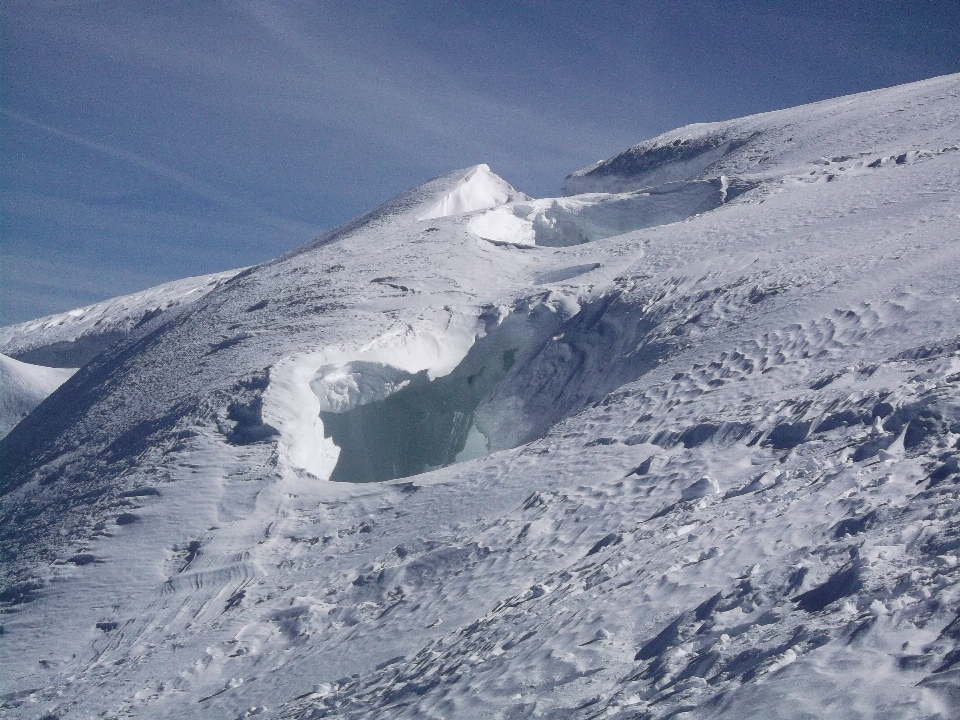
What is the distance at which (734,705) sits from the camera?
3.38 meters

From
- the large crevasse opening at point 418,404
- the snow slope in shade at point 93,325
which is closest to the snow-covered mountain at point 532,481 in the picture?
the large crevasse opening at point 418,404

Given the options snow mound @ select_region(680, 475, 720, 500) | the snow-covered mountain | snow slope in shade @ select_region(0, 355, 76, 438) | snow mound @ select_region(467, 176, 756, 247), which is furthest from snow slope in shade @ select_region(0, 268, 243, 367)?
snow mound @ select_region(680, 475, 720, 500)

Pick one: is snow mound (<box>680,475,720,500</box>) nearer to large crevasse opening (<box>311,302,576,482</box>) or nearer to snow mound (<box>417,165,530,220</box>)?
large crevasse opening (<box>311,302,576,482</box>)

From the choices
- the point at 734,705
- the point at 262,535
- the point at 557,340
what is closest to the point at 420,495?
the point at 262,535

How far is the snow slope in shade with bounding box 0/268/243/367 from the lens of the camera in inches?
739

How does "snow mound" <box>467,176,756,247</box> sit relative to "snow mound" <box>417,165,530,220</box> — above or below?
below

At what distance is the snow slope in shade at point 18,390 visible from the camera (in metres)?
13.9

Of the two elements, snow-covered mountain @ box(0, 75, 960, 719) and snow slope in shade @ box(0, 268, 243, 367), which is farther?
snow slope in shade @ box(0, 268, 243, 367)

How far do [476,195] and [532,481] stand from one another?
11.6 metres

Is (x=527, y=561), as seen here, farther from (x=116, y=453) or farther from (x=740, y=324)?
(x=116, y=453)

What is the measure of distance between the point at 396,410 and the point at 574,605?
18.9ft

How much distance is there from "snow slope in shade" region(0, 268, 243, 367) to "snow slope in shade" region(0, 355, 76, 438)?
3122 millimetres

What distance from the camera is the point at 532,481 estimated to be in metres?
7.06

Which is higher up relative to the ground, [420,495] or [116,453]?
[116,453]
